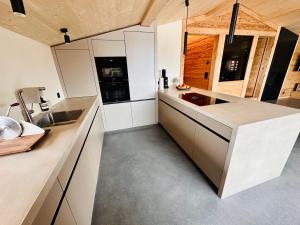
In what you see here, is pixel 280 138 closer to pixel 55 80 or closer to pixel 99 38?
pixel 99 38

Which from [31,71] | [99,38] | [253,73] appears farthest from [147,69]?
[253,73]

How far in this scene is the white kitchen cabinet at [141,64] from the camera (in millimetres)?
2592

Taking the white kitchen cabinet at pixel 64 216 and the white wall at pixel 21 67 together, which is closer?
the white kitchen cabinet at pixel 64 216

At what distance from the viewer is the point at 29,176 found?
2.22 ft

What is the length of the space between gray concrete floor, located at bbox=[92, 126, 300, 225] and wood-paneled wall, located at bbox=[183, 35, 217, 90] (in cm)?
262

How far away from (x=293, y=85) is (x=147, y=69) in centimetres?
579

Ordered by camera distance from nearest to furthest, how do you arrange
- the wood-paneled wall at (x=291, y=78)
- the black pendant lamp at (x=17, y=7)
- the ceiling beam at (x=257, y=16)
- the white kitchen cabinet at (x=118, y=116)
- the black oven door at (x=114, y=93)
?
the black pendant lamp at (x=17, y=7), the black oven door at (x=114, y=93), the white kitchen cabinet at (x=118, y=116), the ceiling beam at (x=257, y=16), the wood-paneled wall at (x=291, y=78)

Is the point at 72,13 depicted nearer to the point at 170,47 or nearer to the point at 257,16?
the point at 170,47

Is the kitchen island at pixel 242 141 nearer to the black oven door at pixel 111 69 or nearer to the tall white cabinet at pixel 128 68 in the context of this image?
the tall white cabinet at pixel 128 68

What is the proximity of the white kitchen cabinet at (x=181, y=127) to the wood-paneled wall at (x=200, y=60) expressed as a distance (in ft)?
6.42

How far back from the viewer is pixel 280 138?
1388mm

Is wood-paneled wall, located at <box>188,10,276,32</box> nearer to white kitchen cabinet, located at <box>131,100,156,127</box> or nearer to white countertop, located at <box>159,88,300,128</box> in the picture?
white kitchen cabinet, located at <box>131,100,156,127</box>

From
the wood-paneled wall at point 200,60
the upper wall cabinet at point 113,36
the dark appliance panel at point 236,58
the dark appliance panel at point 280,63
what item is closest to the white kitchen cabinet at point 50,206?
the upper wall cabinet at point 113,36

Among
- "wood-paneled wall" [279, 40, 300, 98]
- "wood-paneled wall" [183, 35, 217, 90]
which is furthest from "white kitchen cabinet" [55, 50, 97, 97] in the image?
"wood-paneled wall" [279, 40, 300, 98]
